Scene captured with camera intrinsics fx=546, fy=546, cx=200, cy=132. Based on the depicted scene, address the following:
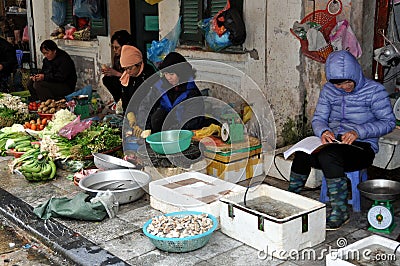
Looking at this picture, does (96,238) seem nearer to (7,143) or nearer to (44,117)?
(7,143)

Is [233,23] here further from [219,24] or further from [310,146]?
[310,146]

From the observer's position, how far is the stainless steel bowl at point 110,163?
543 cm

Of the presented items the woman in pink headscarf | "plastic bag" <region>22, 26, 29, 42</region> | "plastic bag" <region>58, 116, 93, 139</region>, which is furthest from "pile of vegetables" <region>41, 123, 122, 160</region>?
"plastic bag" <region>22, 26, 29, 42</region>

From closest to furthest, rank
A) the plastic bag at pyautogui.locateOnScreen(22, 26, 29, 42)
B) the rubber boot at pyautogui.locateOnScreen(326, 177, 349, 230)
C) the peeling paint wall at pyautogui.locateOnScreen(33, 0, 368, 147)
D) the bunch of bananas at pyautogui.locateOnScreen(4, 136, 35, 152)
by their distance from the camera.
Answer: the rubber boot at pyautogui.locateOnScreen(326, 177, 349, 230), the peeling paint wall at pyautogui.locateOnScreen(33, 0, 368, 147), the bunch of bananas at pyautogui.locateOnScreen(4, 136, 35, 152), the plastic bag at pyautogui.locateOnScreen(22, 26, 29, 42)

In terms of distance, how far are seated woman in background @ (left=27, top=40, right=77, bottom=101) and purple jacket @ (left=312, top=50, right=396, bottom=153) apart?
17.4 feet

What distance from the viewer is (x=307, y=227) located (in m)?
3.89

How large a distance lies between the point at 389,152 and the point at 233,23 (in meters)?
2.16

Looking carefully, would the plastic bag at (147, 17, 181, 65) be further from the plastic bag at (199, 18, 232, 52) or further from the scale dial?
the scale dial

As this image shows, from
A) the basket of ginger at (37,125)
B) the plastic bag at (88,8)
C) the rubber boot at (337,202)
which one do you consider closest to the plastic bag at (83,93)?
the plastic bag at (88,8)

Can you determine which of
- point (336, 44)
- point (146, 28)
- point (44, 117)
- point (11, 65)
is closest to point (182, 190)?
point (336, 44)

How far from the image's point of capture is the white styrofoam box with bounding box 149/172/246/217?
441 cm

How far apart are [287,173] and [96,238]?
2.10 metres

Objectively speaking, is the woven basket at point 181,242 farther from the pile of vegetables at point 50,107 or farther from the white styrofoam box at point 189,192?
the pile of vegetables at point 50,107

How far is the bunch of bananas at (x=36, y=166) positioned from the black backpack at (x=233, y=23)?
239 centimetres
